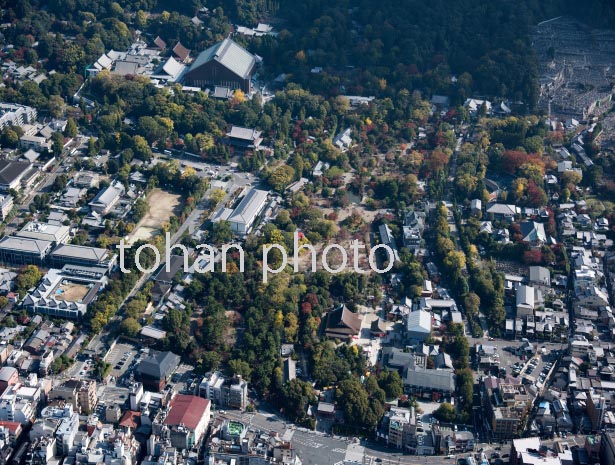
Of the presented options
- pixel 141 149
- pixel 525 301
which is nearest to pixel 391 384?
pixel 525 301

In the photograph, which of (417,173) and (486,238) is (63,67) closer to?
(417,173)

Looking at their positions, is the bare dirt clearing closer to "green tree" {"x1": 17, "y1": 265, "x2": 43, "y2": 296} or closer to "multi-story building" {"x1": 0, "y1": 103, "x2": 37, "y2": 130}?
"green tree" {"x1": 17, "y1": 265, "x2": 43, "y2": 296}

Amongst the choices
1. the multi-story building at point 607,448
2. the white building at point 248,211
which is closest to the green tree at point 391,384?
the multi-story building at point 607,448

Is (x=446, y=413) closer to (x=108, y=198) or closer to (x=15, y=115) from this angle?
(x=108, y=198)

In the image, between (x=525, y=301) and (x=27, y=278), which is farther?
(x=525, y=301)

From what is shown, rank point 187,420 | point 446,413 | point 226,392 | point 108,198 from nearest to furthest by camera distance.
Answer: point 187,420 < point 446,413 < point 226,392 < point 108,198

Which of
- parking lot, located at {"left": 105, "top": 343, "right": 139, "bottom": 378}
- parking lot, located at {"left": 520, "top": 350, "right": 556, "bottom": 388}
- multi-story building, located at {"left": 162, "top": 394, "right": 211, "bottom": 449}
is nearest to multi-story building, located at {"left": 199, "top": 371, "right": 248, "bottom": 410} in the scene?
multi-story building, located at {"left": 162, "top": 394, "right": 211, "bottom": 449}

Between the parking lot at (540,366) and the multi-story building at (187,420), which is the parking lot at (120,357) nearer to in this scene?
the multi-story building at (187,420)

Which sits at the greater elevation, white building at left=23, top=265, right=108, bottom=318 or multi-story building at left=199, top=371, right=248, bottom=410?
white building at left=23, top=265, right=108, bottom=318
